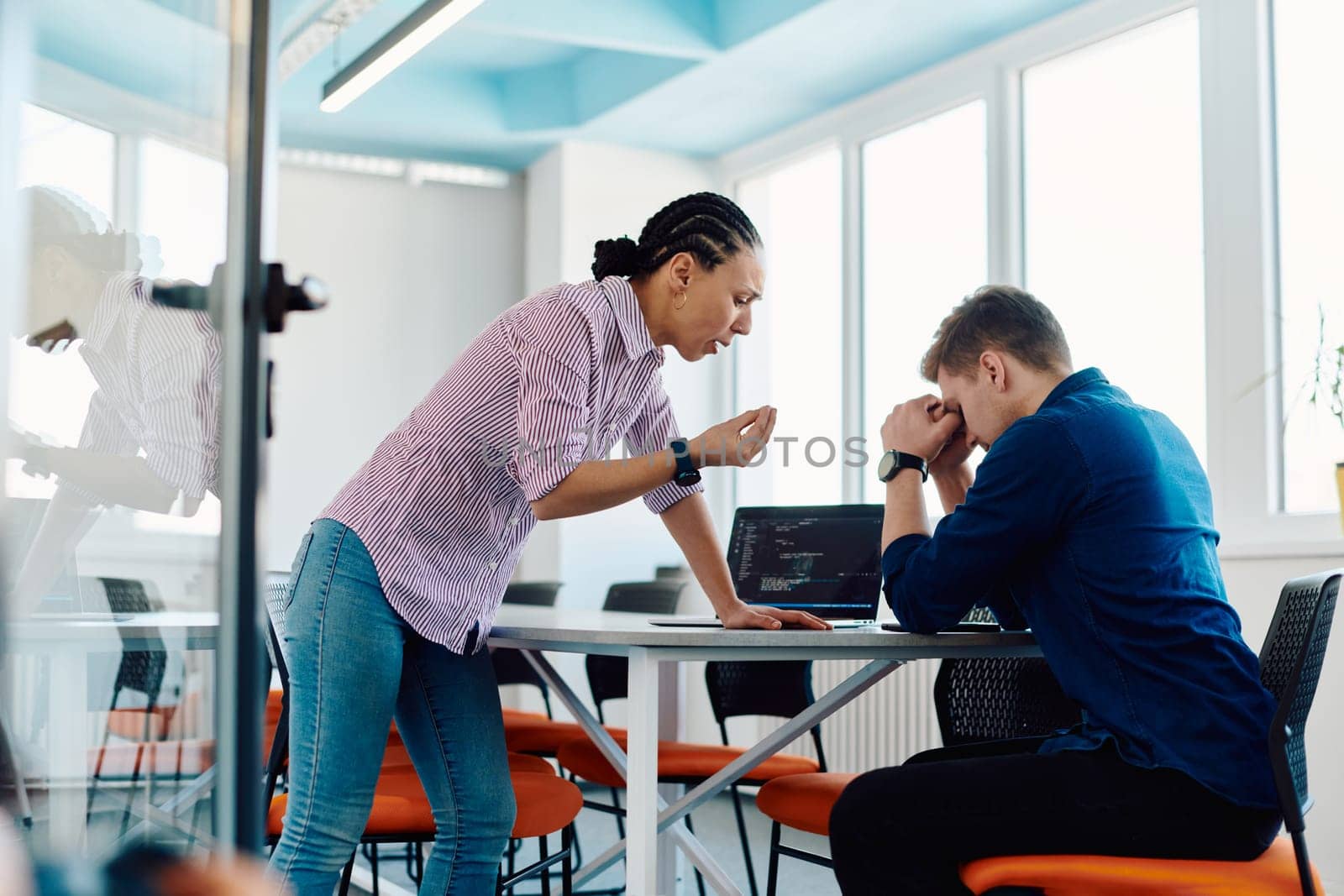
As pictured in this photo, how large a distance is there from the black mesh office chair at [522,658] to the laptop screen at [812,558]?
52.8 inches

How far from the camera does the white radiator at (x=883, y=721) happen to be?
4535 millimetres

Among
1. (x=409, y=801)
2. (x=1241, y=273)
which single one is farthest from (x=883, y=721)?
(x=409, y=801)

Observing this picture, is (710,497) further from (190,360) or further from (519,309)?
(190,360)

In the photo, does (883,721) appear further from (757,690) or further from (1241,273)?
(1241,273)

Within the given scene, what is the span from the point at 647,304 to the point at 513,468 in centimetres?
36

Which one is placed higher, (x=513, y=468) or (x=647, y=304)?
(x=647, y=304)

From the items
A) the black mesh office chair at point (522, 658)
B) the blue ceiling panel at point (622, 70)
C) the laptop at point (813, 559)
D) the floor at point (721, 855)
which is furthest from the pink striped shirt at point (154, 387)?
the blue ceiling panel at point (622, 70)

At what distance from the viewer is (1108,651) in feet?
5.44

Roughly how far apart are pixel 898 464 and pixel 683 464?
1.23 ft

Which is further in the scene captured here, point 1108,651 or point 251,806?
point 1108,651

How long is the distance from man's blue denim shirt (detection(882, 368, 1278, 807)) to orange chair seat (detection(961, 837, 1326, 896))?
8 centimetres

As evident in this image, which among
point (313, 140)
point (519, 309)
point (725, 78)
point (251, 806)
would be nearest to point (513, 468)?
point (519, 309)

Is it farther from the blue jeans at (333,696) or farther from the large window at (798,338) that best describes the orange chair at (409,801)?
the large window at (798,338)

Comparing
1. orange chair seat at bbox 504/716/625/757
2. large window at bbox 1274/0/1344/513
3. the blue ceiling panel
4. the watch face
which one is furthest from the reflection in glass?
the blue ceiling panel
